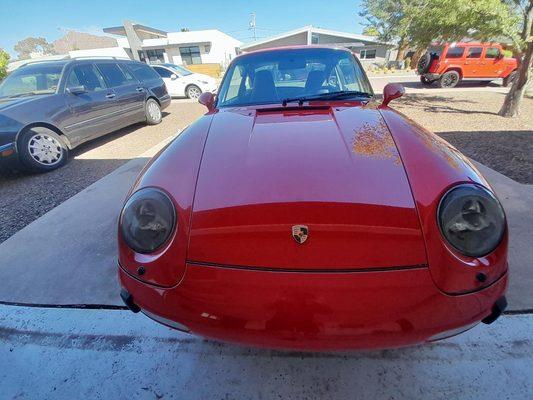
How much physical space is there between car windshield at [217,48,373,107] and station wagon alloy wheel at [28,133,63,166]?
3.71 m

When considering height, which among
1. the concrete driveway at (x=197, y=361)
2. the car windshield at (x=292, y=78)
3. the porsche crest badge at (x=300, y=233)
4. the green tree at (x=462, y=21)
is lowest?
the concrete driveway at (x=197, y=361)

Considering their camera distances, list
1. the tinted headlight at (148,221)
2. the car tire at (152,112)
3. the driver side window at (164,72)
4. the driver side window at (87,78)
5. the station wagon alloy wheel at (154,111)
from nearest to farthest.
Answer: the tinted headlight at (148,221), the driver side window at (87,78), the car tire at (152,112), the station wagon alloy wheel at (154,111), the driver side window at (164,72)

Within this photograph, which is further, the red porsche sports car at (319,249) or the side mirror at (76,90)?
the side mirror at (76,90)

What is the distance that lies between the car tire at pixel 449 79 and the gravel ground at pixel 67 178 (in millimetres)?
12534

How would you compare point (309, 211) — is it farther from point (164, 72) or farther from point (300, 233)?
point (164, 72)

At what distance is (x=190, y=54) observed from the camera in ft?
107

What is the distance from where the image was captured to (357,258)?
3.31 ft

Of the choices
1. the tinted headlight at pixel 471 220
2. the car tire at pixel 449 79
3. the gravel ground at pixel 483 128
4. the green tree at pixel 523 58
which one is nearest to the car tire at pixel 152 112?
the gravel ground at pixel 483 128

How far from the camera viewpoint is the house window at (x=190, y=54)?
32.3m

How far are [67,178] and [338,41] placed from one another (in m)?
30.6

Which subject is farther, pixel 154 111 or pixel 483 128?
→ pixel 154 111

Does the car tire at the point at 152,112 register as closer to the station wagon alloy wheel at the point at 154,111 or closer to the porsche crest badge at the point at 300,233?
the station wagon alloy wheel at the point at 154,111

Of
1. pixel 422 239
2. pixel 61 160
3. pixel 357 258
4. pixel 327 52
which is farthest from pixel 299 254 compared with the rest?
pixel 61 160

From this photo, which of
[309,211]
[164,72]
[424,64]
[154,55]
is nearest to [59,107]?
[309,211]
